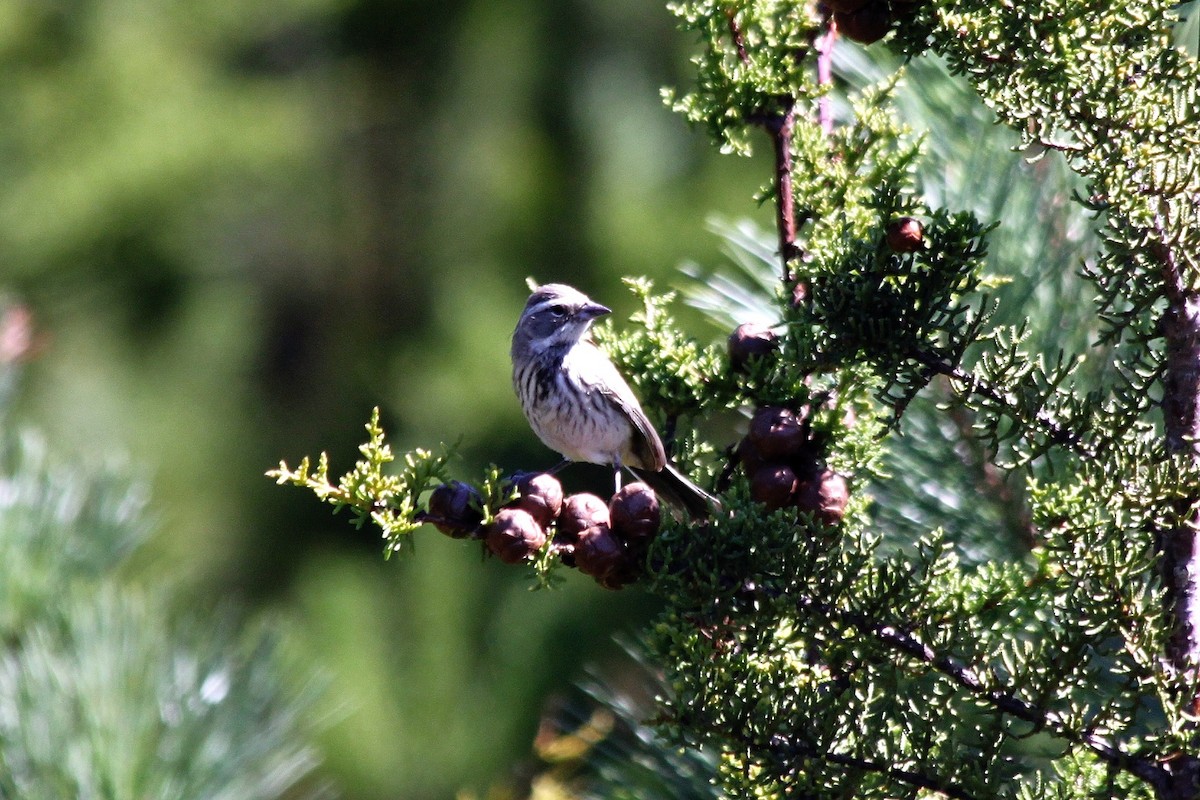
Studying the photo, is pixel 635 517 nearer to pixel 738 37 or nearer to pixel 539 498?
pixel 539 498

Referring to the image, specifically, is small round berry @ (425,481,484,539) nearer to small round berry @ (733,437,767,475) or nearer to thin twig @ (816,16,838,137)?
small round berry @ (733,437,767,475)

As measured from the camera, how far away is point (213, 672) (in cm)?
234

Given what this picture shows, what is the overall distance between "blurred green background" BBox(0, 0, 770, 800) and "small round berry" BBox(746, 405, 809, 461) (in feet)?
9.78

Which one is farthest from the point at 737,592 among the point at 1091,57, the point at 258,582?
the point at 258,582

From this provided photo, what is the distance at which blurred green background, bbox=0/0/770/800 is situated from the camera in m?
5.06

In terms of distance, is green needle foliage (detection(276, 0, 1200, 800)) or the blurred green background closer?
green needle foliage (detection(276, 0, 1200, 800))

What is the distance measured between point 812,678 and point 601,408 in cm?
174

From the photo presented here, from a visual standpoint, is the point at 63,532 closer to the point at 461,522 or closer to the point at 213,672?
the point at 213,672

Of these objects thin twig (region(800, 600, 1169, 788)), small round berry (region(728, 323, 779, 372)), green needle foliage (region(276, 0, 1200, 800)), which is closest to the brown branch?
green needle foliage (region(276, 0, 1200, 800))

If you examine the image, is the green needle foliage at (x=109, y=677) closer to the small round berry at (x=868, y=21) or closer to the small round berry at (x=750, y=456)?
the small round berry at (x=750, y=456)

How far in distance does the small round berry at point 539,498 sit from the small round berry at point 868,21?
72 centimetres

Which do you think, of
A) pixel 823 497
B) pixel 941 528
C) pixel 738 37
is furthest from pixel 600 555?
pixel 738 37

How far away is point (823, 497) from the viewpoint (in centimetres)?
176

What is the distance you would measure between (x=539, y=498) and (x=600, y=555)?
12 cm
